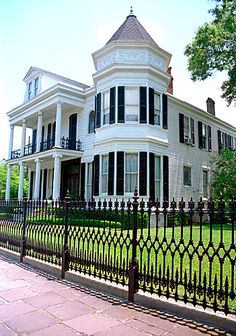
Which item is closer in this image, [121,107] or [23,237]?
[23,237]

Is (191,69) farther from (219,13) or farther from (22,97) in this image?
(22,97)

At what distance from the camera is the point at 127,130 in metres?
16.9

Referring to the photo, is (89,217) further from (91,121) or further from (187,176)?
(187,176)

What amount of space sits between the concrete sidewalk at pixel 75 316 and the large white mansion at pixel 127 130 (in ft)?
36.5

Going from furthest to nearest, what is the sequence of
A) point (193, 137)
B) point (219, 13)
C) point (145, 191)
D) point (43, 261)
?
point (193, 137)
point (219, 13)
point (145, 191)
point (43, 261)

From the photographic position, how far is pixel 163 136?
18.1 m

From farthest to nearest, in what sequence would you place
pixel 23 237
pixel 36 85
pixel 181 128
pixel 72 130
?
pixel 36 85
pixel 72 130
pixel 181 128
pixel 23 237

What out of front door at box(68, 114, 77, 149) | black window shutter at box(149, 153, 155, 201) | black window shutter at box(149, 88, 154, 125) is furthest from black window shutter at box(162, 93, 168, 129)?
front door at box(68, 114, 77, 149)

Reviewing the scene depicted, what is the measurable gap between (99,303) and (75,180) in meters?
18.0

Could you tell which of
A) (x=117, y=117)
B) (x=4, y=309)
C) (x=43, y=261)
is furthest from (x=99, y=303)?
(x=117, y=117)

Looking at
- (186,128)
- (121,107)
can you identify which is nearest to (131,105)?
(121,107)

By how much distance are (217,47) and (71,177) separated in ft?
42.7

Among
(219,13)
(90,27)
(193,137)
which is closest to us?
(90,27)

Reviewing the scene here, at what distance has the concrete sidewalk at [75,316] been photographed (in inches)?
140
